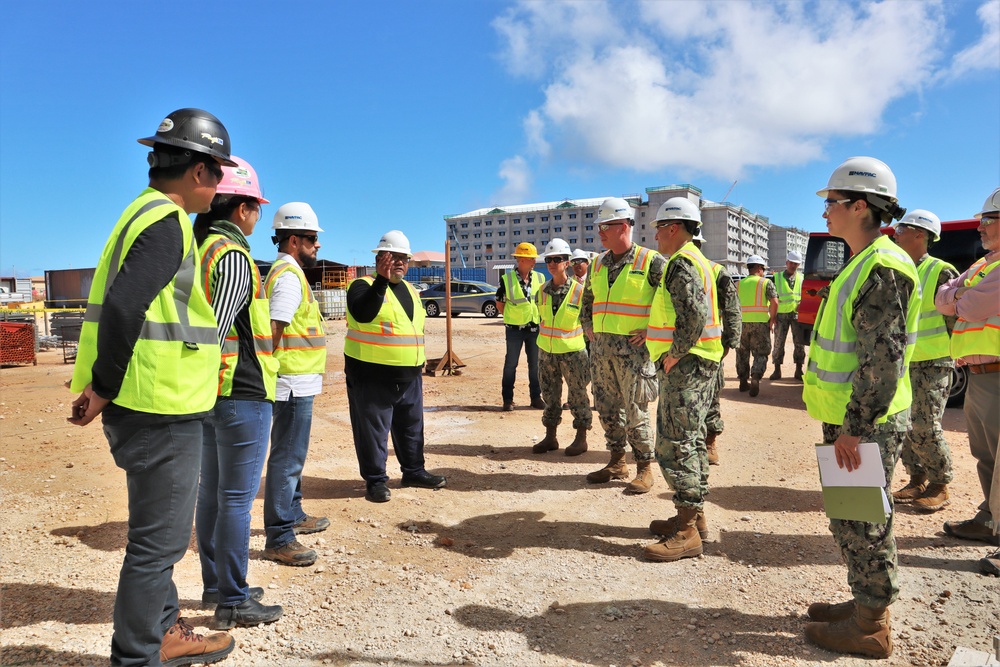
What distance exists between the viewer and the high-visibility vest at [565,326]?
245 inches

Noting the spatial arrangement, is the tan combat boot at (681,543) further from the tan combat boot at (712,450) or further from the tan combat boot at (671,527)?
the tan combat boot at (712,450)

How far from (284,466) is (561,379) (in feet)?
11.0

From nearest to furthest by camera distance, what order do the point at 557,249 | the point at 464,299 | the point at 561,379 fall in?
the point at 561,379
the point at 557,249
the point at 464,299

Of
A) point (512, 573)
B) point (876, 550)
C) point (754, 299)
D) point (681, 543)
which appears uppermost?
point (754, 299)

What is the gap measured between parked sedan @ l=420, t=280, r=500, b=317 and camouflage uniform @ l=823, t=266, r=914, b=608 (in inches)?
865

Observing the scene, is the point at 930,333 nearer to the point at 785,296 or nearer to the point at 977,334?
the point at 977,334

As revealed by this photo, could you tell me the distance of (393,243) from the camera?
454cm

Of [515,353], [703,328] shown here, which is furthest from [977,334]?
[515,353]

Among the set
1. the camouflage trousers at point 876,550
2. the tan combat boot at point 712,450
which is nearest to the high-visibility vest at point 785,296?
the tan combat boot at point 712,450

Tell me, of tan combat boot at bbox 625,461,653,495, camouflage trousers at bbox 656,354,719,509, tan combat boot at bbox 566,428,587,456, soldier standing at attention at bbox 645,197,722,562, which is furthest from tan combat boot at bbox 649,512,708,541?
tan combat boot at bbox 566,428,587,456

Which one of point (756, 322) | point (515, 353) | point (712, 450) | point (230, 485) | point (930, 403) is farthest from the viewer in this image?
point (756, 322)

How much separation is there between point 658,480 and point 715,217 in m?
96.6

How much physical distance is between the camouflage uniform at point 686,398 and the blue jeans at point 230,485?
2236mm

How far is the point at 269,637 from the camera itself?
2793 millimetres
